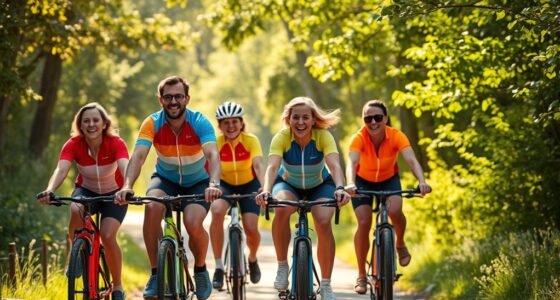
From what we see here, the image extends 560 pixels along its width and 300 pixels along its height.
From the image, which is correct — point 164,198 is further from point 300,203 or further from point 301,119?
point 301,119

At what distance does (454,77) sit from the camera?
500 inches

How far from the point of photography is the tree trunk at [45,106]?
22344 millimetres

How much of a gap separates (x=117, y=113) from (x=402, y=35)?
24.6 m

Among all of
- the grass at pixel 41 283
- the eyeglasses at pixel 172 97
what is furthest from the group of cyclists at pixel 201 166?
the grass at pixel 41 283

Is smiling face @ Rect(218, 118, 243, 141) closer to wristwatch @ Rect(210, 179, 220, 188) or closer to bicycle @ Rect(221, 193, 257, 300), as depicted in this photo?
bicycle @ Rect(221, 193, 257, 300)

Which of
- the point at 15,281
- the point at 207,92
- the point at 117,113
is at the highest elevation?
the point at 207,92

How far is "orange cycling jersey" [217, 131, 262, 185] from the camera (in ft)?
37.3

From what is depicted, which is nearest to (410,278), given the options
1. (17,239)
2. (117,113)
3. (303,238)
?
(17,239)

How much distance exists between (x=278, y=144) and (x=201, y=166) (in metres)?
0.74

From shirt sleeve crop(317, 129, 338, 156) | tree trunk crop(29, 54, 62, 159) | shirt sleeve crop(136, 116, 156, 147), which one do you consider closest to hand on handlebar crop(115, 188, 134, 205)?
shirt sleeve crop(136, 116, 156, 147)

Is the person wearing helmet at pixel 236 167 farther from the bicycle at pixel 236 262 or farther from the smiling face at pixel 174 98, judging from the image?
the smiling face at pixel 174 98

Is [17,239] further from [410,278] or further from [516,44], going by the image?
[516,44]

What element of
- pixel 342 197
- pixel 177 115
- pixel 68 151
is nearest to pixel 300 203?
pixel 342 197

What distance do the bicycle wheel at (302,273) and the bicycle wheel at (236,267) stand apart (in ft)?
5.25
